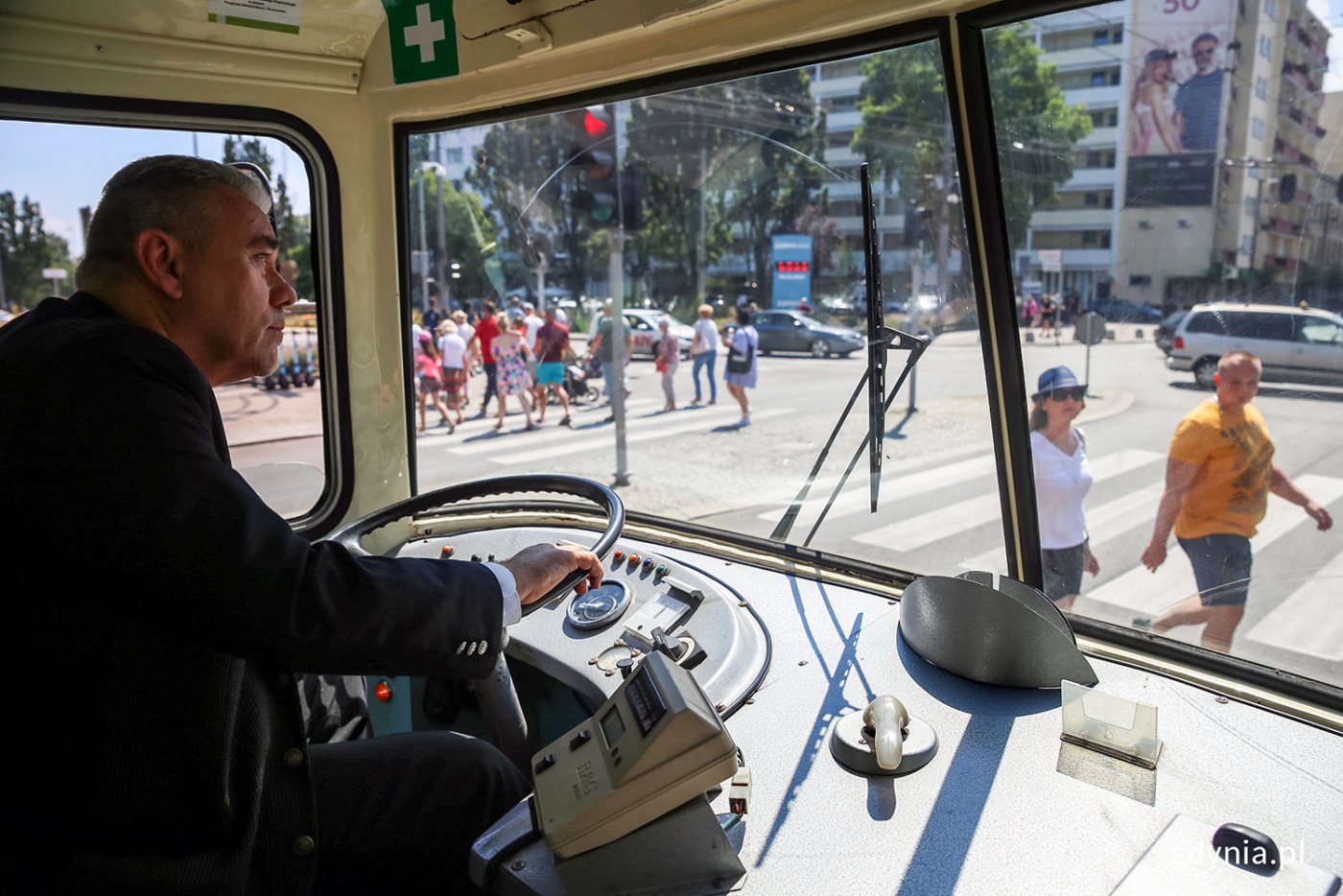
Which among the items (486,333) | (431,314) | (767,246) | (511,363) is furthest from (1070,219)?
(511,363)

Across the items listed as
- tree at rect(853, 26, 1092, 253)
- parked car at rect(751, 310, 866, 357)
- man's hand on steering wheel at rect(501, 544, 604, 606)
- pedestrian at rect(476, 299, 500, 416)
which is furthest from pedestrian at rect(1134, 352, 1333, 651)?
pedestrian at rect(476, 299, 500, 416)

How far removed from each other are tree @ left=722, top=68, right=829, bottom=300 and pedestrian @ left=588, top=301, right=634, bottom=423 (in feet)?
5.43

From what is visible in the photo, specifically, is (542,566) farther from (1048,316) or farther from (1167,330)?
(1167,330)

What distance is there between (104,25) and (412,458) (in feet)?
4.75

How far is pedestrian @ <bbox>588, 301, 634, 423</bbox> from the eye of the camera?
432 centimetres

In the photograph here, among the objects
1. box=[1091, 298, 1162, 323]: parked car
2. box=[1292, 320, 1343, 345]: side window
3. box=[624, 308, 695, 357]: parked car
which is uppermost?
box=[1091, 298, 1162, 323]: parked car

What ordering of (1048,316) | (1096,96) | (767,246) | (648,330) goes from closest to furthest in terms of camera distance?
(1096,96), (1048,316), (767,246), (648,330)

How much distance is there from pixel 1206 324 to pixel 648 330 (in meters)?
3.16

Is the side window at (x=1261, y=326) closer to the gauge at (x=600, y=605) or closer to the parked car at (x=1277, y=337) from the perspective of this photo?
the parked car at (x=1277, y=337)

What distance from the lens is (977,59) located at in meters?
1.79

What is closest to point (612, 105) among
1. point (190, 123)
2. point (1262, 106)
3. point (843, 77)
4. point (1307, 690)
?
point (843, 77)

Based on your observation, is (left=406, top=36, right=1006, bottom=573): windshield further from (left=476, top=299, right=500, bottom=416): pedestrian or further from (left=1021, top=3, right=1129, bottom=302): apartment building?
(left=1021, top=3, right=1129, bottom=302): apartment building

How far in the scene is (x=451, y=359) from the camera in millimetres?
4273

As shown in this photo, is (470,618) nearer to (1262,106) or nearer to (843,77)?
(843,77)
